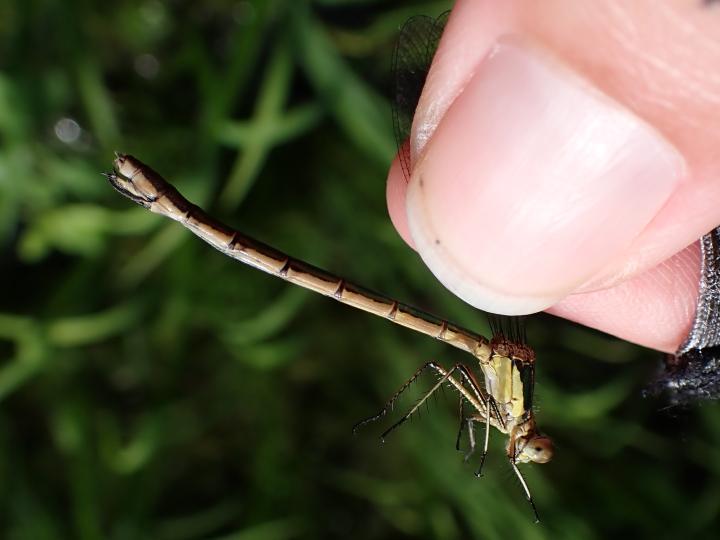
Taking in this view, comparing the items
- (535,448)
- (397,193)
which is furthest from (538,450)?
(397,193)

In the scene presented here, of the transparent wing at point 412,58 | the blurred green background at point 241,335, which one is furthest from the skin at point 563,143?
the blurred green background at point 241,335

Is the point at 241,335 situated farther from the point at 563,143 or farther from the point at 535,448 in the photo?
the point at 563,143

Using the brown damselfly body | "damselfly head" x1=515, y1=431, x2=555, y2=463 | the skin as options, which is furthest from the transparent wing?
"damselfly head" x1=515, y1=431, x2=555, y2=463

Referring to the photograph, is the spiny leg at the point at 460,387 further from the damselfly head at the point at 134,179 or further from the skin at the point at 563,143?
the damselfly head at the point at 134,179

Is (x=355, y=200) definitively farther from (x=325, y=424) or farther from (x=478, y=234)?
(x=478, y=234)

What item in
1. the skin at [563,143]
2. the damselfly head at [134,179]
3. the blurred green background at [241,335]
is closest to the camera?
the skin at [563,143]

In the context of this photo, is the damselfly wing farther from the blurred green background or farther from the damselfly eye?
the blurred green background

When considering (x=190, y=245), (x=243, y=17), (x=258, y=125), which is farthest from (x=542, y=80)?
(x=243, y=17)
